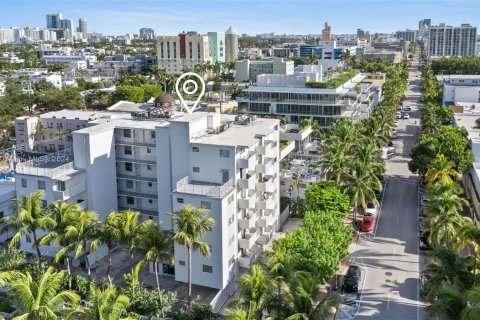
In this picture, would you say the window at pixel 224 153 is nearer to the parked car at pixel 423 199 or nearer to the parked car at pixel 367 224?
the parked car at pixel 367 224

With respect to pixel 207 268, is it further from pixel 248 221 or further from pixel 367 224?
pixel 367 224

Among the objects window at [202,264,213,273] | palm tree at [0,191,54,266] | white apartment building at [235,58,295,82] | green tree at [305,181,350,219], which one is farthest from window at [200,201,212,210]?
white apartment building at [235,58,295,82]

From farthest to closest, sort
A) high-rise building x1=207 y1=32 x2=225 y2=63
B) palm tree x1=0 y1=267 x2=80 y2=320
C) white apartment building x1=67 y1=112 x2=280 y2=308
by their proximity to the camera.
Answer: high-rise building x1=207 y1=32 x2=225 y2=63
white apartment building x1=67 y1=112 x2=280 y2=308
palm tree x1=0 y1=267 x2=80 y2=320

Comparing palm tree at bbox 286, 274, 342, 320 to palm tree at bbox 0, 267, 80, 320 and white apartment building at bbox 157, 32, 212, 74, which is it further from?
white apartment building at bbox 157, 32, 212, 74

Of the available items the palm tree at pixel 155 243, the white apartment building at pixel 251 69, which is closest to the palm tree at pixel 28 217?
the palm tree at pixel 155 243

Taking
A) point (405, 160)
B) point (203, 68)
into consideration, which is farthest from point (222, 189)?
point (203, 68)

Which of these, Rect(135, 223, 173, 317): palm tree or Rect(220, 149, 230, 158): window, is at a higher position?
Rect(220, 149, 230, 158): window

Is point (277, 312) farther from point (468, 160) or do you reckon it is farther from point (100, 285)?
point (468, 160)
